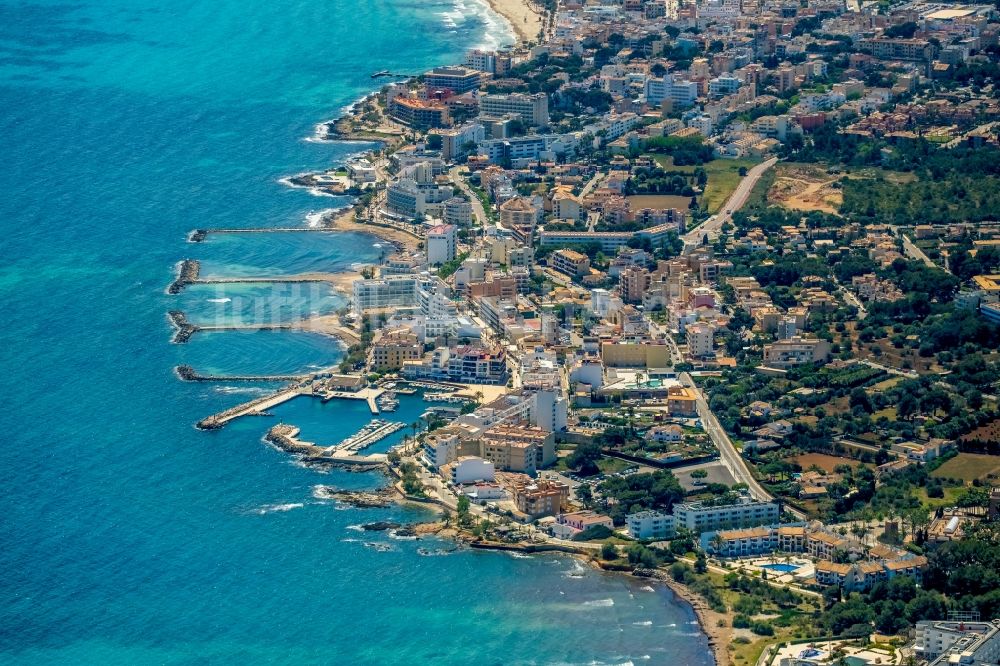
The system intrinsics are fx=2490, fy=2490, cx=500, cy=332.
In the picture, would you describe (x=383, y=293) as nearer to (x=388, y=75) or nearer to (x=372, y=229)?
(x=372, y=229)

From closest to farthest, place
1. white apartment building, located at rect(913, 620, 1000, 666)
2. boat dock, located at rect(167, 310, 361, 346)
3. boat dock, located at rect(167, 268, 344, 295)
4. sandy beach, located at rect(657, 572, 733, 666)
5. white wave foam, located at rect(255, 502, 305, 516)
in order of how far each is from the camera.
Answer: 1. white apartment building, located at rect(913, 620, 1000, 666)
2. sandy beach, located at rect(657, 572, 733, 666)
3. white wave foam, located at rect(255, 502, 305, 516)
4. boat dock, located at rect(167, 310, 361, 346)
5. boat dock, located at rect(167, 268, 344, 295)

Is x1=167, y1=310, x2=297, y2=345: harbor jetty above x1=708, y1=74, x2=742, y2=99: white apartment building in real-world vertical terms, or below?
below

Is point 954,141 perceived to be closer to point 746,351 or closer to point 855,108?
point 855,108

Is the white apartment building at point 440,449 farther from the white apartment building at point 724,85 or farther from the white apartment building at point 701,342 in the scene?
the white apartment building at point 724,85

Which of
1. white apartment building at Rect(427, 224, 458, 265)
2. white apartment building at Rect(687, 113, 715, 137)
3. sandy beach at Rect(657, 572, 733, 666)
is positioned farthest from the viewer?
white apartment building at Rect(687, 113, 715, 137)

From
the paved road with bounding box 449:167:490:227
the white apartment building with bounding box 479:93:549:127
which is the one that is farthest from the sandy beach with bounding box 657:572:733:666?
the white apartment building with bounding box 479:93:549:127

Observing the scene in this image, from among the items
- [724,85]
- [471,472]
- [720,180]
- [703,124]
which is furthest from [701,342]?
[724,85]

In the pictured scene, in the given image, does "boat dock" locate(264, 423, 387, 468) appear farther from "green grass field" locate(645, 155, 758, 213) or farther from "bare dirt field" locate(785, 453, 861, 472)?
"green grass field" locate(645, 155, 758, 213)

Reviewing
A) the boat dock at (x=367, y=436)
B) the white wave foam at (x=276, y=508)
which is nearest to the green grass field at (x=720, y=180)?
the boat dock at (x=367, y=436)

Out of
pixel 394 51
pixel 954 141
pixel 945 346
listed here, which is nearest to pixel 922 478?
pixel 945 346
